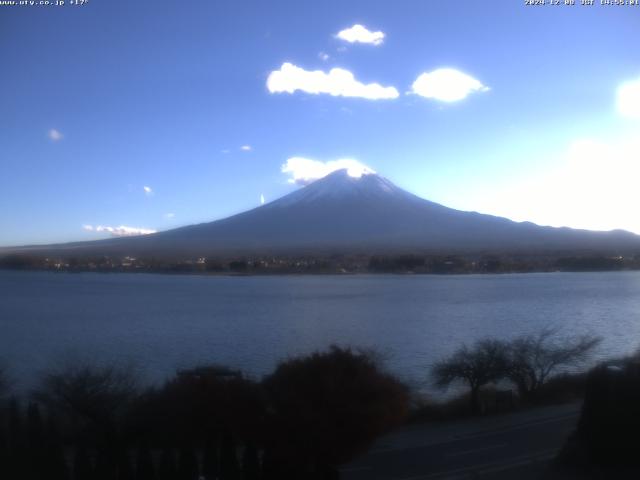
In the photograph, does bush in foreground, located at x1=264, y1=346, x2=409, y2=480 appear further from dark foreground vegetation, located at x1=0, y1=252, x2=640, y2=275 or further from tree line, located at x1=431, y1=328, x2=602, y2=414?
dark foreground vegetation, located at x1=0, y1=252, x2=640, y2=275

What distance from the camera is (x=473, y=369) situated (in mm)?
9461

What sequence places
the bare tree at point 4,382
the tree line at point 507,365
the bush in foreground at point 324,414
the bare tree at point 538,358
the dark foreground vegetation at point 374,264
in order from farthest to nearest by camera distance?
the dark foreground vegetation at point 374,264, the bare tree at point 538,358, the tree line at point 507,365, the bare tree at point 4,382, the bush in foreground at point 324,414

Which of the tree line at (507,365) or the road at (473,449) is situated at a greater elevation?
the tree line at (507,365)

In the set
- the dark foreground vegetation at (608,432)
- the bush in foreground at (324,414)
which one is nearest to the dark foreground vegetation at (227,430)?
the bush in foreground at (324,414)

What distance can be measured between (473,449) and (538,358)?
4.28 meters

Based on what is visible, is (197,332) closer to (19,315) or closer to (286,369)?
(19,315)

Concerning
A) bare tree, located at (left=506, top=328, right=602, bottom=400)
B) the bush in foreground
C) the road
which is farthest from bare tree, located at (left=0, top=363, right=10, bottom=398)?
bare tree, located at (left=506, top=328, right=602, bottom=400)

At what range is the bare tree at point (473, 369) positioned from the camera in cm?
939

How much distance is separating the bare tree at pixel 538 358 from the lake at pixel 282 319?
2.21 feet

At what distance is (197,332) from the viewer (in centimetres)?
1427

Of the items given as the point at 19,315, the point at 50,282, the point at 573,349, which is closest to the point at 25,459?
the point at 573,349

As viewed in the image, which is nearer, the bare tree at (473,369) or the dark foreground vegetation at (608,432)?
the dark foreground vegetation at (608,432)

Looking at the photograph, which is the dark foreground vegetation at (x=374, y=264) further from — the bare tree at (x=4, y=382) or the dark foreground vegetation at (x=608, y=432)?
the dark foreground vegetation at (x=608, y=432)

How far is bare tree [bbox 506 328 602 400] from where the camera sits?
9.71 m
